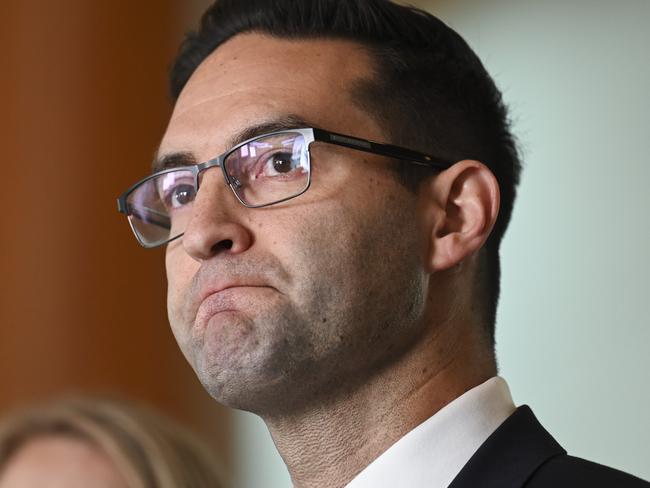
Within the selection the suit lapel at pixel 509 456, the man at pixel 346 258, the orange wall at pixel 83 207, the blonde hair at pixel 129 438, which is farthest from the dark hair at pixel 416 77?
the orange wall at pixel 83 207

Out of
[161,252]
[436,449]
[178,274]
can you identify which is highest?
[161,252]

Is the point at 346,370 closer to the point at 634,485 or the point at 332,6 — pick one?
the point at 634,485

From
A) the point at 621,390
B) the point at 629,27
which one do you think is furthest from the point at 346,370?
the point at 629,27

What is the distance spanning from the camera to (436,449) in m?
1.40

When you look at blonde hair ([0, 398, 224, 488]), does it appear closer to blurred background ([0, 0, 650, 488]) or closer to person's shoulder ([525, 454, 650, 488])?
blurred background ([0, 0, 650, 488])

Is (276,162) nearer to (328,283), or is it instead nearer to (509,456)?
(328,283)

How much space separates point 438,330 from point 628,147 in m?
0.99

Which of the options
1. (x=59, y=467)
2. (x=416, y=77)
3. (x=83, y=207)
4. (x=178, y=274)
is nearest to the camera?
(x=178, y=274)

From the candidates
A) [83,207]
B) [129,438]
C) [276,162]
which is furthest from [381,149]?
[83,207]

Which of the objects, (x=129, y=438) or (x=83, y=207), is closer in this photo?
(x=129, y=438)

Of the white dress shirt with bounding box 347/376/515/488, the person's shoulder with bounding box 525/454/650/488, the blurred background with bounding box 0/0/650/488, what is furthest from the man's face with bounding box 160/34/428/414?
the blurred background with bounding box 0/0/650/488

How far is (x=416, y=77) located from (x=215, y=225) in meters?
0.44

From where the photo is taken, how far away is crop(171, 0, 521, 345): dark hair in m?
1.61

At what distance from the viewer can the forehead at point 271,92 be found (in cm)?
153
